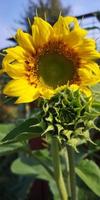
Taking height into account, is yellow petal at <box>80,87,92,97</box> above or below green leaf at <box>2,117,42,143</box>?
above

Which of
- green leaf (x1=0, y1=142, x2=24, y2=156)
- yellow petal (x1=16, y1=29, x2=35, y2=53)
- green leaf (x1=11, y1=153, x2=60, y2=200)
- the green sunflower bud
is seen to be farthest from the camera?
green leaf (x1=11, y1=153, x2=60, y2=200)

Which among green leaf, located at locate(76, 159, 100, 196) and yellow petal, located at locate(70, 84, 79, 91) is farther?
green leaf, located at locate(76, 159, 100, 196)

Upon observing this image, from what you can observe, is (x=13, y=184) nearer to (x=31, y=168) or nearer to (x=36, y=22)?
(x=31, y=168)

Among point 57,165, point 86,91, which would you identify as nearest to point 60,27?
point 86,91

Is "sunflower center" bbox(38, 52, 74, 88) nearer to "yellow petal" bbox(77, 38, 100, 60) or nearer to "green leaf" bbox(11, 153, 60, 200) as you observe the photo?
"yellow petal" bbox(77, 38, 100, 60)

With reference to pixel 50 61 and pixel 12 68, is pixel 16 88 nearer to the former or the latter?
pixel 12 68

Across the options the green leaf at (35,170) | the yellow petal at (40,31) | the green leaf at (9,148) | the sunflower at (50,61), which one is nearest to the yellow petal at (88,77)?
the sunflower at (50,61)

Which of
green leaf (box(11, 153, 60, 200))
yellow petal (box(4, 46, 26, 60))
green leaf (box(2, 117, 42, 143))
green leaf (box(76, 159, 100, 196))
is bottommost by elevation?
green leaf (box(11, 153, 60, 200))

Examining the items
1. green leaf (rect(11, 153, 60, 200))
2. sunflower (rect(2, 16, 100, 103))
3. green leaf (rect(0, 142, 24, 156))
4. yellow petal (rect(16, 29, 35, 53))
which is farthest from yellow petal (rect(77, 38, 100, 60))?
green leaf (rect(11, 153, 60, 200))
